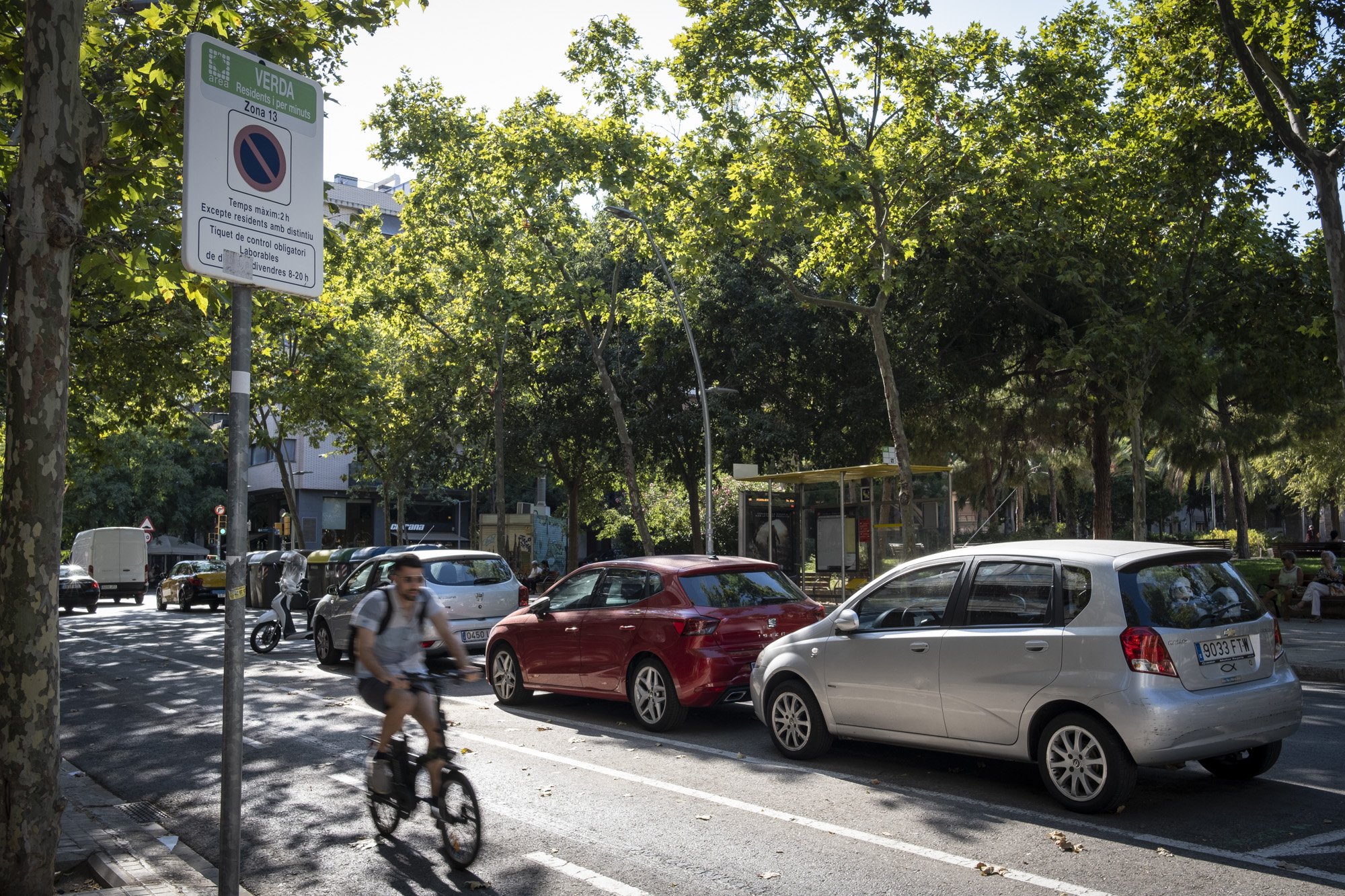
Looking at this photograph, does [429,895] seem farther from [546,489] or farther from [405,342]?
[546,489]

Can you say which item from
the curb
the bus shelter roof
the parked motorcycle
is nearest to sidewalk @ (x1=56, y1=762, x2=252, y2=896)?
the parked motorcycle

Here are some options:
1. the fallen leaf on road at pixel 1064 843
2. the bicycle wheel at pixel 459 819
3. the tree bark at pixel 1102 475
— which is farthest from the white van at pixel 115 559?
the fallen leaf on road at pixel 1064 843

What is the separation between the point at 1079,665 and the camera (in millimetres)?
6527

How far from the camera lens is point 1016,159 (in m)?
19.1

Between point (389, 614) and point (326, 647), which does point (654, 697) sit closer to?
point (389, 614)

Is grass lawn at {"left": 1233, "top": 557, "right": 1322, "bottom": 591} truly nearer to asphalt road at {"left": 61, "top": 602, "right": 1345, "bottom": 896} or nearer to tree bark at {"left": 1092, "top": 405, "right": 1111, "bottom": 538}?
tree bark at {"left": 1092, "top": 405, "right": 1111, "bottom": 538}

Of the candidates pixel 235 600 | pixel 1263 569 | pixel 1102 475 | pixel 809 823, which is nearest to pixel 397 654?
pixel 235 600

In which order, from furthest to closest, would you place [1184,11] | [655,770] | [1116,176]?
[1116,176] < [1184,11] < [655,770]

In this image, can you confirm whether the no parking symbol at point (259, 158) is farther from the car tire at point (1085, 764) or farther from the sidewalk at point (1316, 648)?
the sidewalk at point (1316, 648)

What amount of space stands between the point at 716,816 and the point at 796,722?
5.81ft

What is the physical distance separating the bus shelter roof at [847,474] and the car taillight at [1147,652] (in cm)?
1389

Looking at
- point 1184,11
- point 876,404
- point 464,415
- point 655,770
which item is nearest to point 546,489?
point 464,415

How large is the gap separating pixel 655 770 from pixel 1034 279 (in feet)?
66.2

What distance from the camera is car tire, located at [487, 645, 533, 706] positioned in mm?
11555
